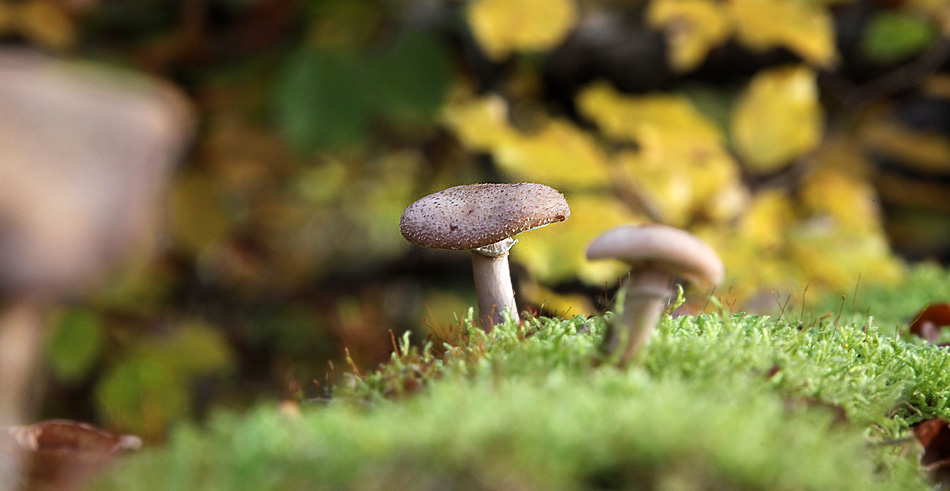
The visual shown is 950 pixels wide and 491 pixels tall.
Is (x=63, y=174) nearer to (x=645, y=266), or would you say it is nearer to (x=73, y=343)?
(x=645, y=266)

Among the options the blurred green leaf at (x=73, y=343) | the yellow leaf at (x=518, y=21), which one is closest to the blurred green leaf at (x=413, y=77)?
the yellow leaf at (x=518, y=21)

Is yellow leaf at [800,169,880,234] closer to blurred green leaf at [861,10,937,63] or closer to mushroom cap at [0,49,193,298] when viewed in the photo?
blurred green leaf at [861,10,937,63]

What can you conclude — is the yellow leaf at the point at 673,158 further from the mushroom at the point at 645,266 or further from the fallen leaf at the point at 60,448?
the fallen leaf at the point at 60,448

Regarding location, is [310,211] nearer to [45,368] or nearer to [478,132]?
[45,368]

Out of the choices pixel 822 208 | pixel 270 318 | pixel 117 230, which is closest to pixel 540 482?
pixel 117 230

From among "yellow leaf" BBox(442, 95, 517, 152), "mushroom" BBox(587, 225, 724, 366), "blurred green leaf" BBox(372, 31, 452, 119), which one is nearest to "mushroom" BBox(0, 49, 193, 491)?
"mushroom" BBox(587, 225, 724, 366)
